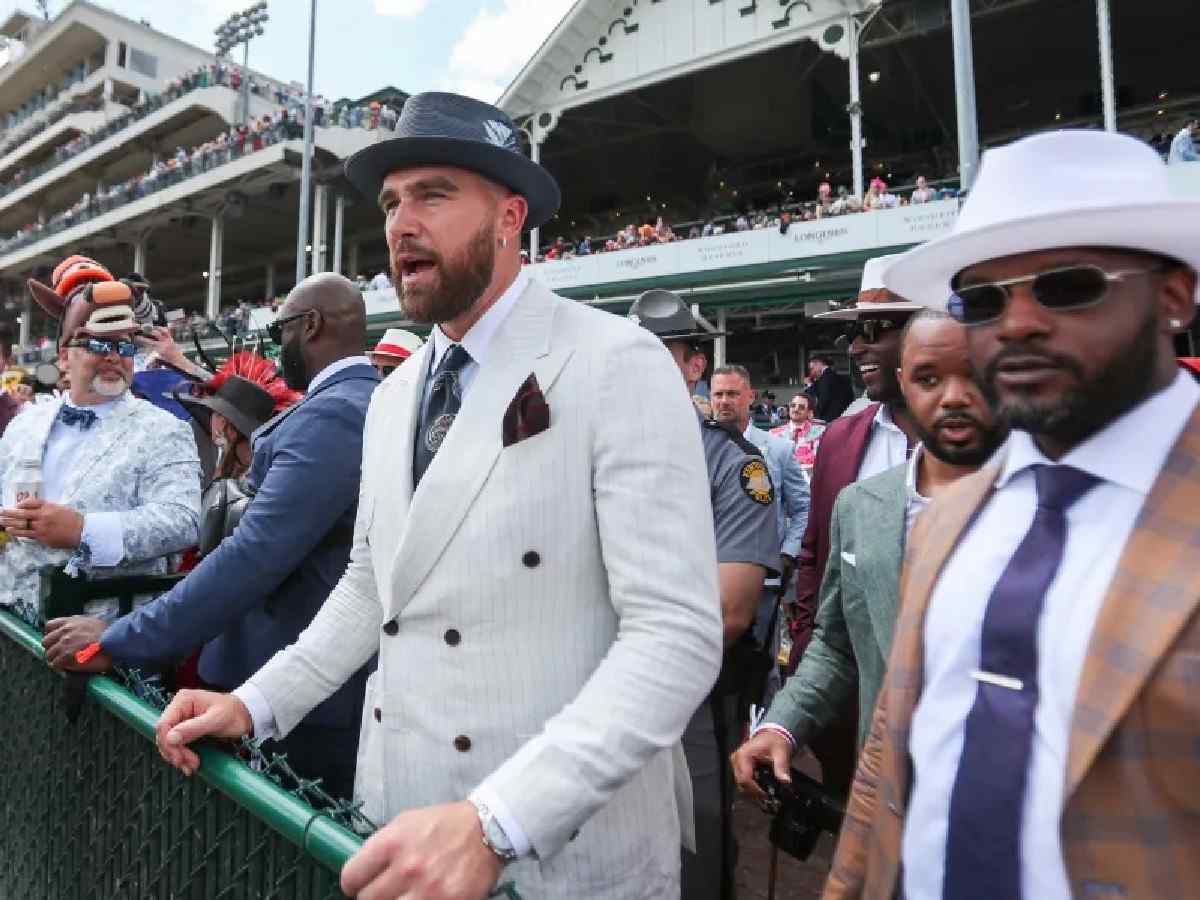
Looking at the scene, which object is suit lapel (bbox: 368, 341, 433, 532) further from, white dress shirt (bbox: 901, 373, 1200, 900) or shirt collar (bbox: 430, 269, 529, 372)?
white dress shirt (bbox: 901, 373, 1200, 900)

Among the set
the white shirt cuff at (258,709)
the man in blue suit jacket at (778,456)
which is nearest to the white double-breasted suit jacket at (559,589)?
the white shirt cuff at (258,709)

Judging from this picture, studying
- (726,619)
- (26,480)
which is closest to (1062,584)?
(726,619)

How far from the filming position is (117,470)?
9.22 ft

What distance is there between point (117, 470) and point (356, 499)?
122cm

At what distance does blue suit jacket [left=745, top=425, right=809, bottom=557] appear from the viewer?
215 inches

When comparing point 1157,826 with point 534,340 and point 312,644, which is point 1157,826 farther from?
point 312,644

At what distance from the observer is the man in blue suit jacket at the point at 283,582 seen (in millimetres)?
1906

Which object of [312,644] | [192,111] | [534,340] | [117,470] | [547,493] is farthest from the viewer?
[192,111]

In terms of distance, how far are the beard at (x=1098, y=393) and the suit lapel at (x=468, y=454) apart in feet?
2.59

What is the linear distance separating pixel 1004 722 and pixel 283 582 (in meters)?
1.87

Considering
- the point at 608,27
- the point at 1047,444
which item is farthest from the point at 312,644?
the point at 608,27

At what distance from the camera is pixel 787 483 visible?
5.64 m

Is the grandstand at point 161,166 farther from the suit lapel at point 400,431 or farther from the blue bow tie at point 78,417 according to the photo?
the suit lapel at point 400,431

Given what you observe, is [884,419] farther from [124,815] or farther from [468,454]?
[124,815]
